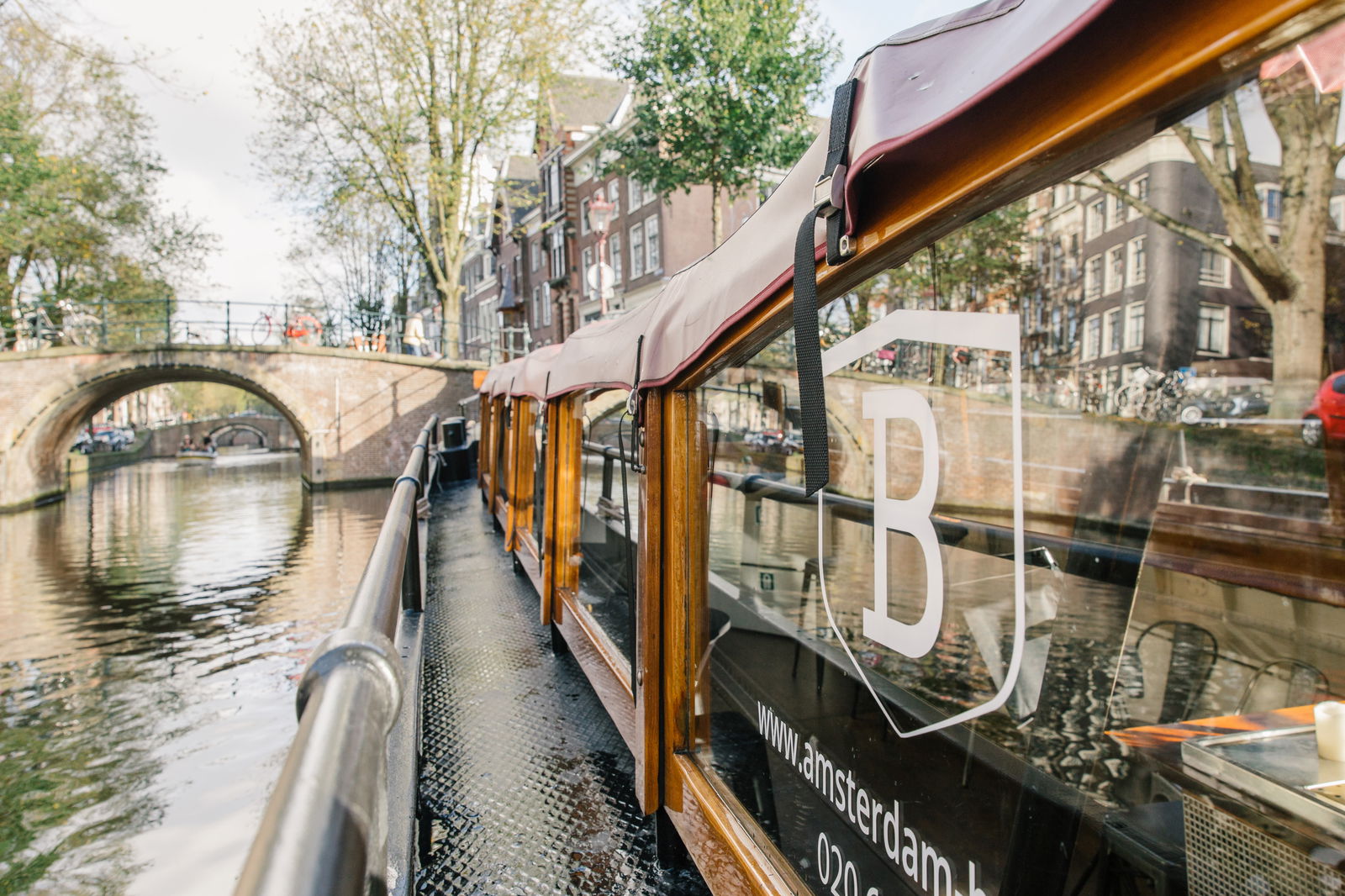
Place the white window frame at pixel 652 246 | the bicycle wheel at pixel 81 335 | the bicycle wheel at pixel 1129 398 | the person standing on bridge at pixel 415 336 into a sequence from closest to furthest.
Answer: the bicycle wheel at pixel 1129 398
the bicycle wheel at pixel 81 335
the person standing on bridge at pixel 415 336
the white window frame at pixel 652 246

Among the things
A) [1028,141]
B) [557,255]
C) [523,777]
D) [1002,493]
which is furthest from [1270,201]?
[557,255]

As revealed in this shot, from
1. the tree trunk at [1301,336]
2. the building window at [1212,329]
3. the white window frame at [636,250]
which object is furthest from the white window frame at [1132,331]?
the white window frame at [636,250]

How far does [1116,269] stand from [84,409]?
86.5ft

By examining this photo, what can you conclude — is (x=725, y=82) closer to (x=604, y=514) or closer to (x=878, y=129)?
(x=604, y=514)

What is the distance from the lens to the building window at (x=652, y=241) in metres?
27.6

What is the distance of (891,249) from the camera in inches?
50.8

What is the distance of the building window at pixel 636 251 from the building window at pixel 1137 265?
2768 centimetres

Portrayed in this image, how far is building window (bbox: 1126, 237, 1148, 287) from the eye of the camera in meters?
1.49

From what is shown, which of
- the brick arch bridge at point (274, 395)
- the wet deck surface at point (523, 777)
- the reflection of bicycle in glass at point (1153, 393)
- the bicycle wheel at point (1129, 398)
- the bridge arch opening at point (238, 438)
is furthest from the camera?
the bridge arch opening at point (238, 438)

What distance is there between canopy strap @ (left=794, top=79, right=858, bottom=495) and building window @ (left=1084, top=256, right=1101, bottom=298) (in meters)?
0.50

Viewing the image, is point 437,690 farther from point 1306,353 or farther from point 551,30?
point 551,30

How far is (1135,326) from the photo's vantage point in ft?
5.56

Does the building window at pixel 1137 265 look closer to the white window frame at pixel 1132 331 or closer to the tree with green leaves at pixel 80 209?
the white window frame at pixel 1132 331

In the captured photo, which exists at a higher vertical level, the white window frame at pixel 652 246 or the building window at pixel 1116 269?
the white window frame at pixel 652 246
